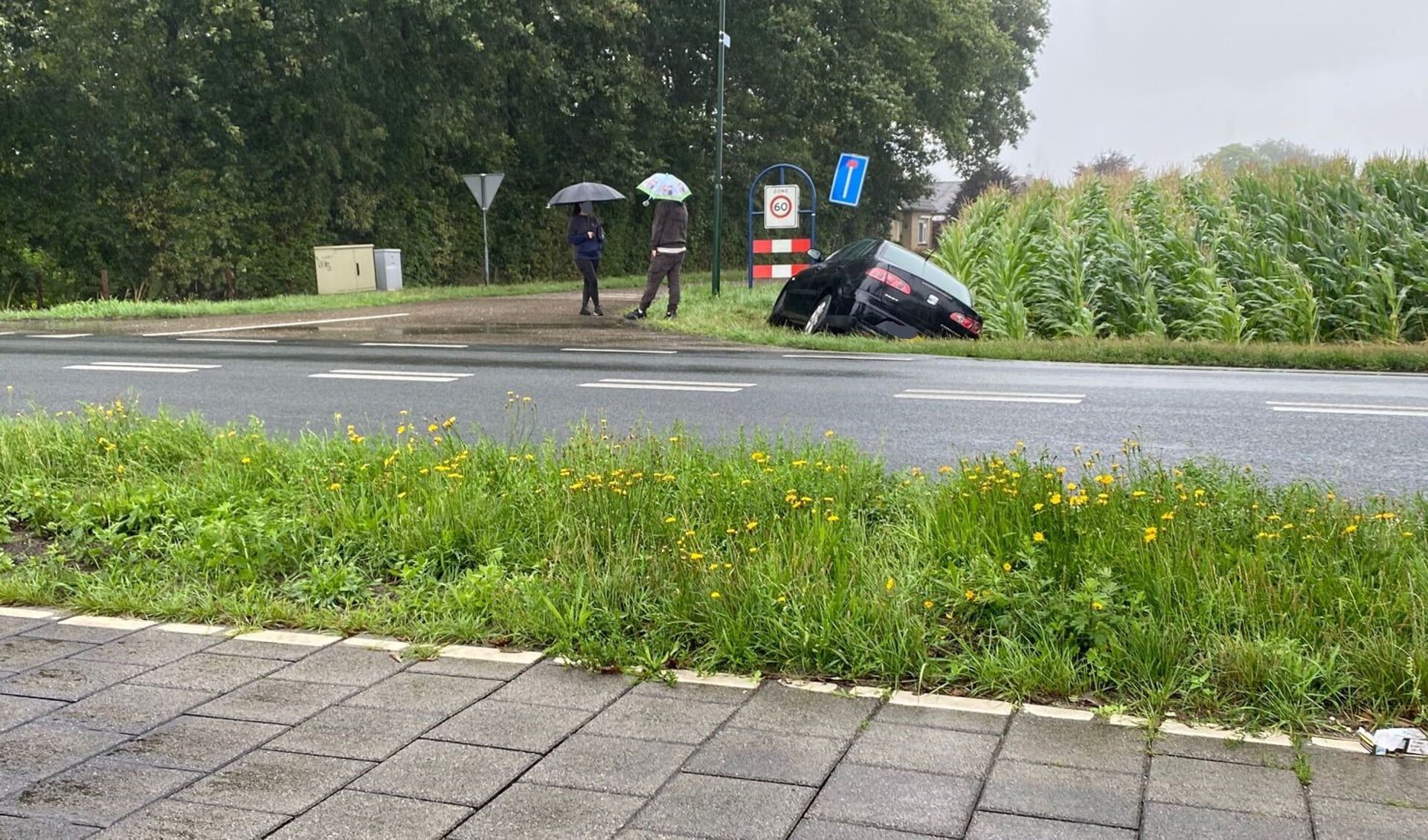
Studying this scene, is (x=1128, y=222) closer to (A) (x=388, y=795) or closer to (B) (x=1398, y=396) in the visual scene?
(B) (x=1398, y=396)

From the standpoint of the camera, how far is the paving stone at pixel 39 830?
2.83 m

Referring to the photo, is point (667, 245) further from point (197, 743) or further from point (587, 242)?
point (197, 743)

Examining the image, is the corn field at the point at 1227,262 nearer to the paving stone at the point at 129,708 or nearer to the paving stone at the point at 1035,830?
the paving stone at the point at 1035,830

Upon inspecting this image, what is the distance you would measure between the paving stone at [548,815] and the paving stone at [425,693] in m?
0.64

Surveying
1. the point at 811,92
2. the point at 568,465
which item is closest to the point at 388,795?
the point at 568,465

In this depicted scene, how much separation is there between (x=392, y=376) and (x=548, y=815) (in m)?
9.59

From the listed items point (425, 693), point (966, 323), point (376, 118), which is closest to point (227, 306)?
point (376, 118)

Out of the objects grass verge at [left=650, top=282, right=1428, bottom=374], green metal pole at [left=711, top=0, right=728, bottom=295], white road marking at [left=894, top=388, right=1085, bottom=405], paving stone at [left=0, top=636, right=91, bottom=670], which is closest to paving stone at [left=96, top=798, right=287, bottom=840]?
paving stone at [left=0, top=636, right=91, bottom=670]

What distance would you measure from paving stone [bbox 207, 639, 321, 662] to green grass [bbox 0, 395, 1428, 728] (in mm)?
193

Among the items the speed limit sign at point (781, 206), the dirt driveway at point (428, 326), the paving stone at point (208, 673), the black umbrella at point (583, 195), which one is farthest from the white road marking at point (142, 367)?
the speed limit sign at point (781, 206)

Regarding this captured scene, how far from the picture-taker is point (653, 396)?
1033 cm

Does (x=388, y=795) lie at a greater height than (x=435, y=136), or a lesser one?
lesser

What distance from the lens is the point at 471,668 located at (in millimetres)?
3973

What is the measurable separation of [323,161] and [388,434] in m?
20.7
